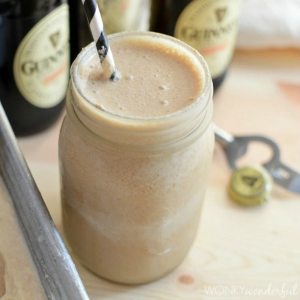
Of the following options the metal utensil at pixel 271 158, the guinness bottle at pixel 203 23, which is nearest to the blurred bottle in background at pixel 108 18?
the guinness bottle at pixel 203 23

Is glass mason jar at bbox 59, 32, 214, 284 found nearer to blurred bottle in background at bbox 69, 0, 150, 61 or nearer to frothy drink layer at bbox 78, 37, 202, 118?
A: frothy drink layer at bbox 78, 37, 202, 118

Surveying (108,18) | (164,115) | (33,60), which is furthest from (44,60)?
(164,115)

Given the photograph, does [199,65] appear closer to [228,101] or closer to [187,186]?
[187,186]

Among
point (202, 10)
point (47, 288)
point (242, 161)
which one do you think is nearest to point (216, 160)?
point (242, 161)

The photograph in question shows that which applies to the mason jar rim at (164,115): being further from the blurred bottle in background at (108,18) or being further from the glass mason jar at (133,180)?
the blurred bottle in background at (108,18)

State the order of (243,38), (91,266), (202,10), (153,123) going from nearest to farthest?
(153,123) < (91,266) < (202,10) < (243,38)
